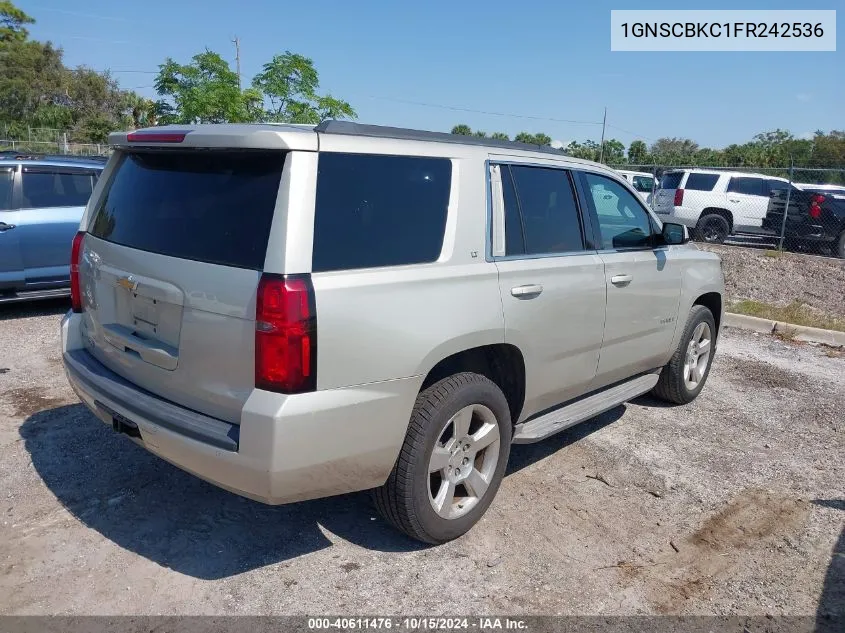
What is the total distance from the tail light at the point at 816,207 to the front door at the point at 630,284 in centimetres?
1259

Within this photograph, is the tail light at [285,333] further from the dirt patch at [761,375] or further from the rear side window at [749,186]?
the rear side window at [749,186]

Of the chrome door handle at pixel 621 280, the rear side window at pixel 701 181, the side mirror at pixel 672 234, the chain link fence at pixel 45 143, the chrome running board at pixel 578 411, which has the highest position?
the chain link fence at pixel 45 143

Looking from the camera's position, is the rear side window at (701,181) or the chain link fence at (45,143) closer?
the rear side window at (701,181)

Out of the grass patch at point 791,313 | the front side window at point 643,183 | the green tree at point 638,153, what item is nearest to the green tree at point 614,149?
the green tree at point 638,153

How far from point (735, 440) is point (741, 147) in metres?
53.4

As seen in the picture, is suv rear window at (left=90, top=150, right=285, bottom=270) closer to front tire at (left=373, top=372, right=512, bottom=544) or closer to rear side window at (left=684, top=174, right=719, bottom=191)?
front tire at (left=373, top=372, right=512, bottom=544)

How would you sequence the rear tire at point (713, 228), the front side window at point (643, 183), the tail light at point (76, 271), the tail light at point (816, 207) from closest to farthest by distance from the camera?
the tail light at point (76, 271)
the tail light at point (816, 207)
the rear tire at point (713, 228)
the front side window at point (643, 183)

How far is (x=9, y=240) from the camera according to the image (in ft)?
24.4

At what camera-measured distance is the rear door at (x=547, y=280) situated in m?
3.60

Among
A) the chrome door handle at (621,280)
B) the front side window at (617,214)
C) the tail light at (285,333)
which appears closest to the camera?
the tail light at (285,333)

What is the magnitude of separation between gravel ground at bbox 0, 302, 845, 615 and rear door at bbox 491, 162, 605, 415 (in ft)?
2.33

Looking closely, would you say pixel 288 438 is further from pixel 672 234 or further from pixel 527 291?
pixel 672 234

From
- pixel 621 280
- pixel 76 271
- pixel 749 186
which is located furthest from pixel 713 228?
pixel 76 271

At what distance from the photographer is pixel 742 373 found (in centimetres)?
679
